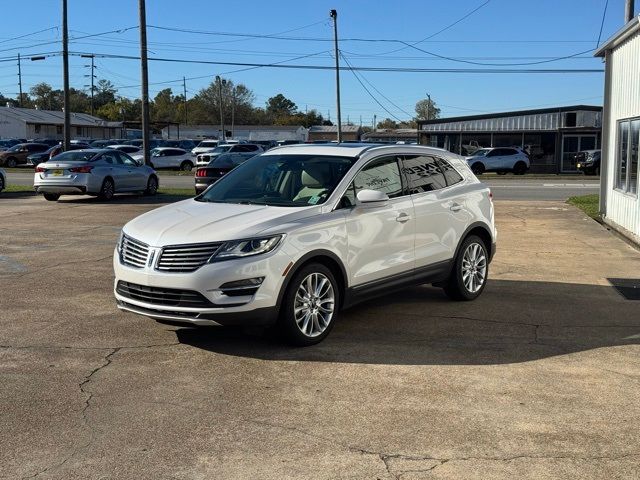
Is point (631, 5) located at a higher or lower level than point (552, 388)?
higher

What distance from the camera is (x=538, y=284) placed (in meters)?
9.27

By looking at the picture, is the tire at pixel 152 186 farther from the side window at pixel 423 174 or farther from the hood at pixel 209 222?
the hood at pixel 209 222

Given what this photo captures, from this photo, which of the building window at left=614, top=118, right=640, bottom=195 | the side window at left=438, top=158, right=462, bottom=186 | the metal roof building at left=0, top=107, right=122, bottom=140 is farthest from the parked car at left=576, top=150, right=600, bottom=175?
the metal roof building at left=0, top=107, right=122, bottom=140

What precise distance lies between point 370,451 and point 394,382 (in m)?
1.24

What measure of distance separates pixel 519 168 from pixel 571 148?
550 centimetres

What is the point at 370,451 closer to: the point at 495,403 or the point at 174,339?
the point at 495,403

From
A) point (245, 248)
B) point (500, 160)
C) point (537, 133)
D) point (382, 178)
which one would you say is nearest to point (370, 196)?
point (382, 178)

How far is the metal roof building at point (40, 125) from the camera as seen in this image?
88.2 meters

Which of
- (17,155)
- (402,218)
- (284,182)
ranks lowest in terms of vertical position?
(402,218)

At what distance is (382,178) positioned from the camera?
7.32m

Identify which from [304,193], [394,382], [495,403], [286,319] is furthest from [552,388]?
[304,193]

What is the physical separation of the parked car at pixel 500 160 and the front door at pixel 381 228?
35.4 m

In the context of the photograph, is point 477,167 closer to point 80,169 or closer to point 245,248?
point 80,169

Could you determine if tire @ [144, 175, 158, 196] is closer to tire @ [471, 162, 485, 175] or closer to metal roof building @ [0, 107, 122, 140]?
tire @ [471, 162, 485, 175]
